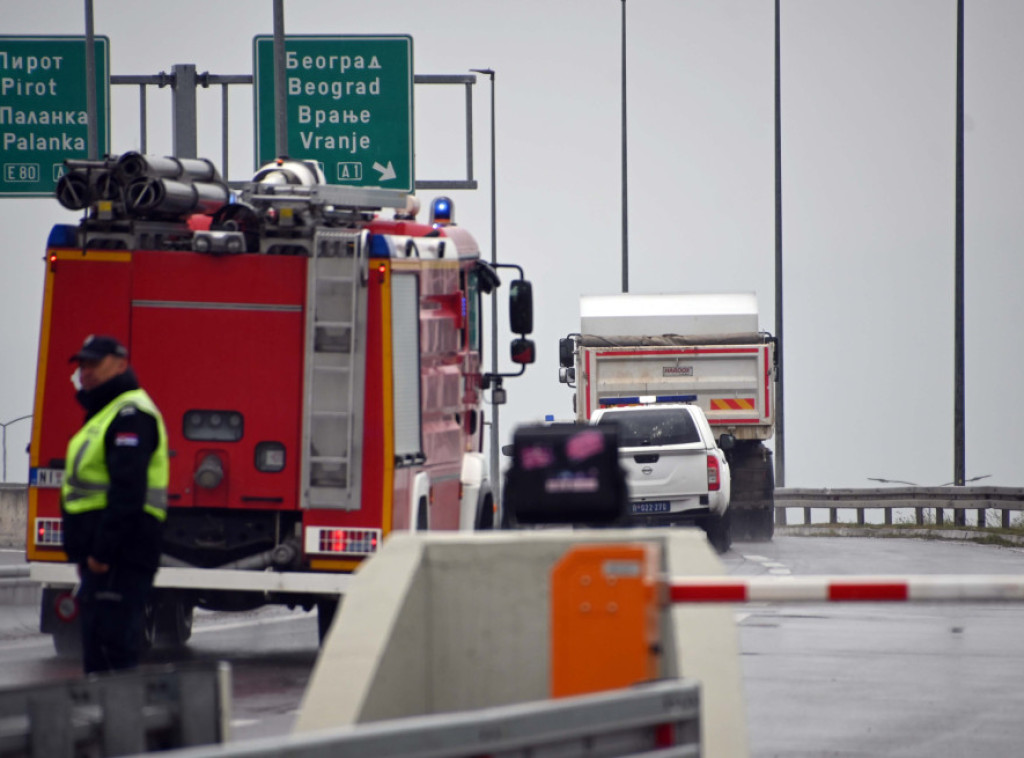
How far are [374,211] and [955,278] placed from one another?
24.2 m

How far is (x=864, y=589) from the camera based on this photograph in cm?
582

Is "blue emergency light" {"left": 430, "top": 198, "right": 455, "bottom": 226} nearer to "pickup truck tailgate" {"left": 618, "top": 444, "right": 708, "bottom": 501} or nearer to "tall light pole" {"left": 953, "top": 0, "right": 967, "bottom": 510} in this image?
"pickup truck tailgate" {"left": 618, "top": 444, "right": 708, "bottom": 501}

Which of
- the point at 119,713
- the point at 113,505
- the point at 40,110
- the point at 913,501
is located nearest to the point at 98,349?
the point at 113,505

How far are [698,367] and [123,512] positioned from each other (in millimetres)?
20667

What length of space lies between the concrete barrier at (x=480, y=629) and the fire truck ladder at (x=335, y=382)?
5.87 meters

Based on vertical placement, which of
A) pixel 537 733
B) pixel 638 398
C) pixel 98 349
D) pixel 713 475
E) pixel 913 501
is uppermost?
pixel 98 349

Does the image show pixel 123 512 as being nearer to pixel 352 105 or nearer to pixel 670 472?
pixel 670 472

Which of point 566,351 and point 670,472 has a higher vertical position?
point 566,351

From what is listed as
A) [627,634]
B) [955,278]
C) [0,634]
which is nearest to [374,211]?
[0,634]

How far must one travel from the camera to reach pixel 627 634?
17.9ft

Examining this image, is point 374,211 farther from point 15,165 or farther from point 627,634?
point 15,165

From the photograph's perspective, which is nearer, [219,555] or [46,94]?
[219,555]

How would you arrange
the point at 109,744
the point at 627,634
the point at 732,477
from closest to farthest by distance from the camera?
the point at 109,744
the point at 627,634
the point at 732,477

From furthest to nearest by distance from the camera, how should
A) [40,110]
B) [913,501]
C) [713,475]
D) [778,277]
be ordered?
1. [778,277]
2. [913,501]
3. [40,110]
4. [713,475]
